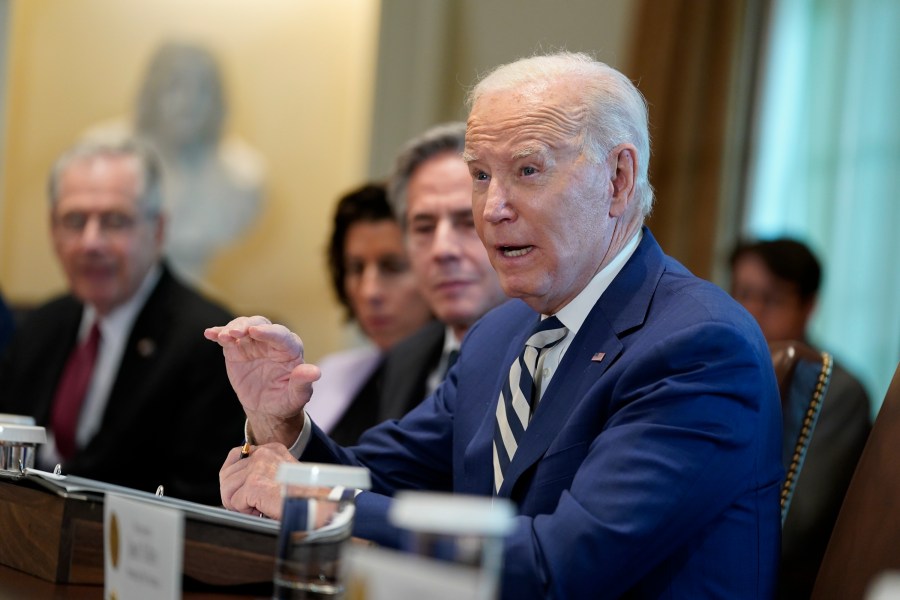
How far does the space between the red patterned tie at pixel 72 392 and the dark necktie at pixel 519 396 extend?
2128 mm

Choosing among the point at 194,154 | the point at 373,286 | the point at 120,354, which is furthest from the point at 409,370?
the point at 194,154

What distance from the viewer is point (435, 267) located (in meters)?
3.21

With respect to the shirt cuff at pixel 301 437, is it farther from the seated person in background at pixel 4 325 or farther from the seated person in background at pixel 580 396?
the seated person in background at pixel 4 325

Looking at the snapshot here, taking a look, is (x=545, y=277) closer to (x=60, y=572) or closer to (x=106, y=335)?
(x=60, y=572)

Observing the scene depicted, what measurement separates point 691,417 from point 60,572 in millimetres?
898

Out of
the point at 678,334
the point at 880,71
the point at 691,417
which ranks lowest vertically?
the point at 691,417

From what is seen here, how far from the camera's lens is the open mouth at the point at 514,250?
6.70 ft

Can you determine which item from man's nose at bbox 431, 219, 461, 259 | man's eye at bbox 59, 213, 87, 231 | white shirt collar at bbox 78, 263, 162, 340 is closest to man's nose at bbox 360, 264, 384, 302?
man's nose at bbox 431, 219, 461, 259

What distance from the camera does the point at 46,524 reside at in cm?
165

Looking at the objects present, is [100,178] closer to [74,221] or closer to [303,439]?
[74,221]

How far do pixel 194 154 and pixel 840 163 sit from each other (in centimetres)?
322

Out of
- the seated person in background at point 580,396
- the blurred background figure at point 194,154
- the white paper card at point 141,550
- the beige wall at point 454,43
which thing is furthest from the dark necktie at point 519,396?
the blurred background figure at point 194,154

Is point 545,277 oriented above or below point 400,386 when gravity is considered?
above

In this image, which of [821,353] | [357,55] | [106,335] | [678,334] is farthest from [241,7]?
[678,334]
